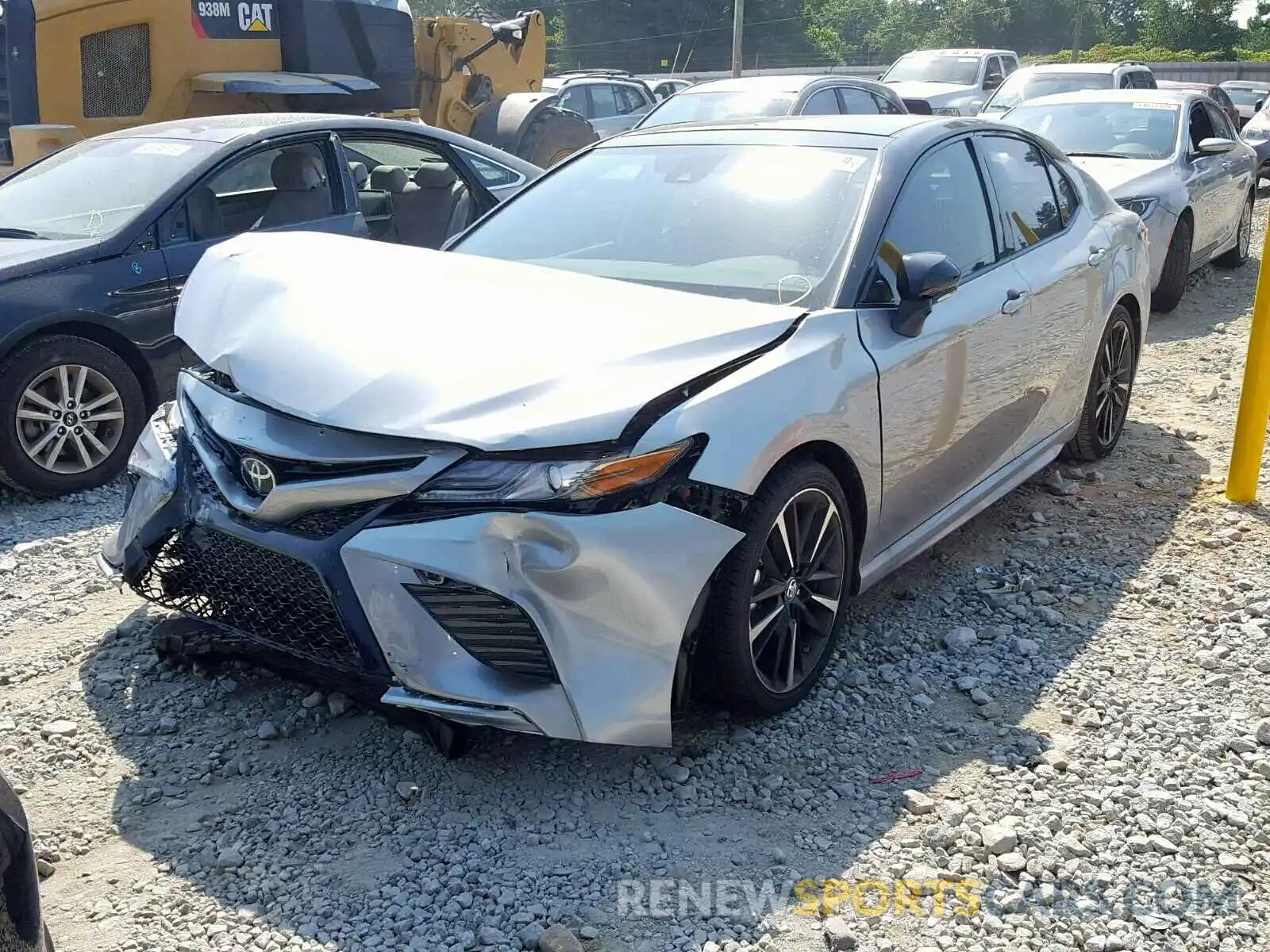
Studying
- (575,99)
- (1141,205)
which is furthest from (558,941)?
(575,99)

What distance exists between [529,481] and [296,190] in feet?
13.6

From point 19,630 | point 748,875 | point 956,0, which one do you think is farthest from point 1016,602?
point 956,0

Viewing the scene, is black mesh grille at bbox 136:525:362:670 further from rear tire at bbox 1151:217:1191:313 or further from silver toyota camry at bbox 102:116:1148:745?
rear tire at bbox 1151:217:1191:313

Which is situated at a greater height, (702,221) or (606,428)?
(702,221)

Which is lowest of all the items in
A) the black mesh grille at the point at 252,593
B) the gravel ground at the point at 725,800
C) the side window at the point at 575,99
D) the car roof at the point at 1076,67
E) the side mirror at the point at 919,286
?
the gravel ground at the point at 725,800

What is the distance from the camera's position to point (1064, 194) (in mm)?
5262

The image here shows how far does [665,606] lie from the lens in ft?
9.84

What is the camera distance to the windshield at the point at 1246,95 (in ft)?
83.4

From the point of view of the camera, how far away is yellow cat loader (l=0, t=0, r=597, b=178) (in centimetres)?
1034

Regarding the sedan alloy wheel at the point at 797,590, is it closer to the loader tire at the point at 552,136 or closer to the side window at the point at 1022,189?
the side window at the point at 1022,189

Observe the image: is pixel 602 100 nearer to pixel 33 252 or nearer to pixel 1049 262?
pixel 33 252

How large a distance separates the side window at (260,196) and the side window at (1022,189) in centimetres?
345

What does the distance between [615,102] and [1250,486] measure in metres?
14.1

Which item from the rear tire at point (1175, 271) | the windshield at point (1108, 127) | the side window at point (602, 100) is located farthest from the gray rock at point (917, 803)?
the side window at point (602, 100)
